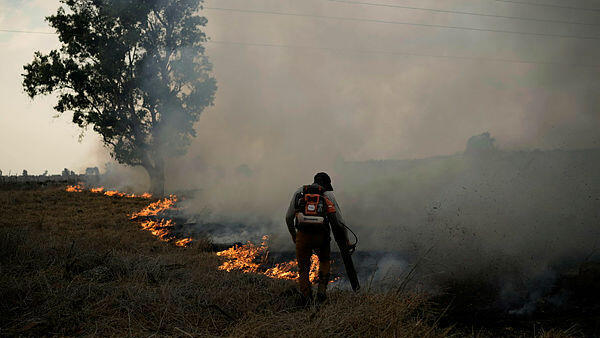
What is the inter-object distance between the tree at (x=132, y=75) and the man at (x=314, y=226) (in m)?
20.7

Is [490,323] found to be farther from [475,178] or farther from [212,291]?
[475,178]

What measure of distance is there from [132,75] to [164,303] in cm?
2261

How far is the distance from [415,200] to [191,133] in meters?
16.0

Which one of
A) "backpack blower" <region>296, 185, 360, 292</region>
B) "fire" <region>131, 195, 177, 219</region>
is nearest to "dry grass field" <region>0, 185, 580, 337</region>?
"backpack blower" <region>296, 185, 360, 292</region>

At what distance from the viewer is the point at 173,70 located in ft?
82.4

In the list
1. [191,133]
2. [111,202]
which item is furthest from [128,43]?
[111,202]

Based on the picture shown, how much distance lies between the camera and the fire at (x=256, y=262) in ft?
33.1

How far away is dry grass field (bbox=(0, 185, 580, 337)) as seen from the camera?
432cm

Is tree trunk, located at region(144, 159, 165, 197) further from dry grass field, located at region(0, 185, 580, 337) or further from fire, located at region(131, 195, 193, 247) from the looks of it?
dry grass field, located at region(0, 185, 580, 337)

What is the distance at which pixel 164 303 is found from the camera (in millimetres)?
5266

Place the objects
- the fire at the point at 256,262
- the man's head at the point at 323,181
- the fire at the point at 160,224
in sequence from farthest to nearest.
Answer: the fire at the point at 160,224 < the fire at the point at 256,262 < the man's head at the point at 323,181

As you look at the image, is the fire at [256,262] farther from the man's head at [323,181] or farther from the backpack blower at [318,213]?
the man's head at [323,181]

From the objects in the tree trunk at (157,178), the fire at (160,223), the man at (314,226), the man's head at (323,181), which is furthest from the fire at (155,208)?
the man's head at (323,181)

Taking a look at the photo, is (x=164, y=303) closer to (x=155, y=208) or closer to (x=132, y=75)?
(x=155, y=208)
